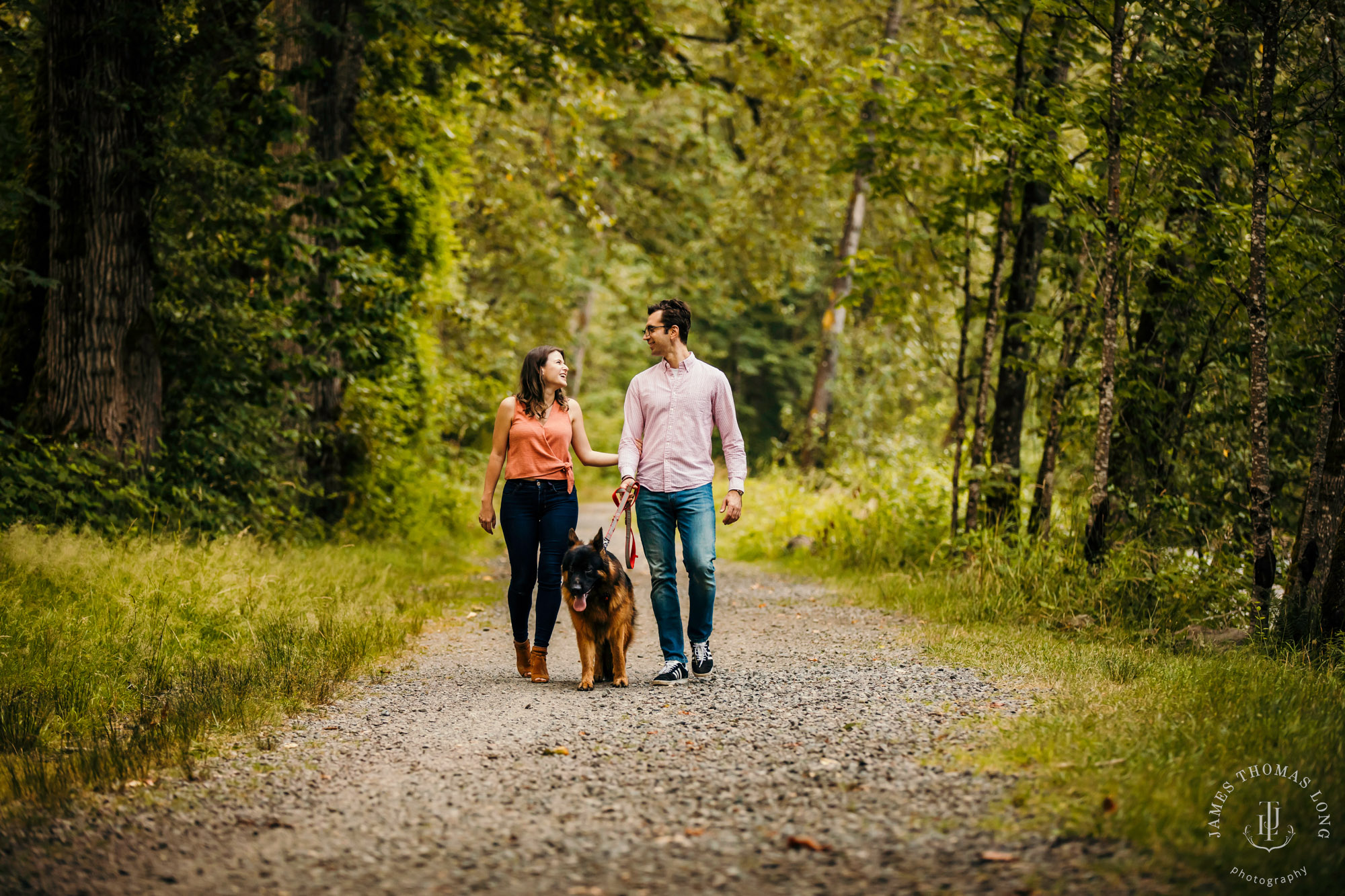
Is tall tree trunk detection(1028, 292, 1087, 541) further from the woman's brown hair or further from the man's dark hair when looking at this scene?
the woman's brown hair

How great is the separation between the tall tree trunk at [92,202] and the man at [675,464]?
5.74m

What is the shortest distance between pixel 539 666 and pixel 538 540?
84 centimetres

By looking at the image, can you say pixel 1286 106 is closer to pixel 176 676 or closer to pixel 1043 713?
pixel 1043 713

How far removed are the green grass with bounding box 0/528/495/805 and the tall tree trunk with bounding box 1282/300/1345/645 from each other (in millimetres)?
6496

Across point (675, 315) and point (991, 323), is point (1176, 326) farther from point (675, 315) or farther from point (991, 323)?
point (675, 315)

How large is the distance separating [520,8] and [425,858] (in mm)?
12594

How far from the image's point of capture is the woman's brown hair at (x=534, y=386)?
6.37m

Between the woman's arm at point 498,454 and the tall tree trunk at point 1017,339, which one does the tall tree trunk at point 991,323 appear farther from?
the woman's arm at point 498,454

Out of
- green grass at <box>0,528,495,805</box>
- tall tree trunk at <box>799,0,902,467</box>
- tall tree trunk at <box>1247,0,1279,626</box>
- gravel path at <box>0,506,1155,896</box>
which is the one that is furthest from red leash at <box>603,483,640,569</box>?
tall tree trunk at <box>799,0,902,467</box>

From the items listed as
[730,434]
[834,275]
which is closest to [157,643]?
[730,434]

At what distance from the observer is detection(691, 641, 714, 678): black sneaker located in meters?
6.28

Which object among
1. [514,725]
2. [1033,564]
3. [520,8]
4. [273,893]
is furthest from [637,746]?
[520,8]

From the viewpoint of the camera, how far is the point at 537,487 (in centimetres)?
632

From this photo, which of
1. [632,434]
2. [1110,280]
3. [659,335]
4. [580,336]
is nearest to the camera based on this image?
[659,335]
